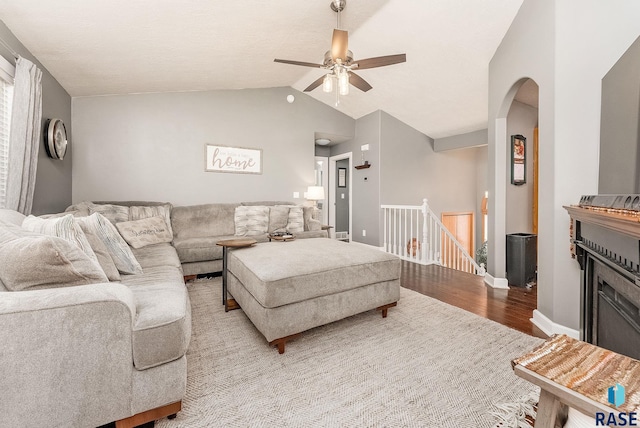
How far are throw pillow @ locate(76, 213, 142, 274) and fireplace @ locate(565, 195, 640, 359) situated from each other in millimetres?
2592

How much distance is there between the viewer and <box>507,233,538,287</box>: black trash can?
119 inches

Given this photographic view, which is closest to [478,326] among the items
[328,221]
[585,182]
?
[585,182]

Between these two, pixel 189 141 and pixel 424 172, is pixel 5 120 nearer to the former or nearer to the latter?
pixel 189 141

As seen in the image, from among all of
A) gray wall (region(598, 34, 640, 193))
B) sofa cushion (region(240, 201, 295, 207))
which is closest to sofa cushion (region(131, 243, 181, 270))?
sofa cushion (region(240, 201, 295, 207))

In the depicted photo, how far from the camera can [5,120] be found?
2.28m

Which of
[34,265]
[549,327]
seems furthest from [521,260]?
[34,265]

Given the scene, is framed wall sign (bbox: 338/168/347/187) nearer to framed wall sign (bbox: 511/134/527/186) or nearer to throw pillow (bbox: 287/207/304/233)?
throw pillow (bbox: 287/207/304/233)

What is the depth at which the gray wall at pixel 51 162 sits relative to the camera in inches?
103

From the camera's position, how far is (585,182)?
1.83 m

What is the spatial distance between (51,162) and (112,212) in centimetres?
75

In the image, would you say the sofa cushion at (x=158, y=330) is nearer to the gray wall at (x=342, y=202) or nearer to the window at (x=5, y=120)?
the window at (x=5, y=120)

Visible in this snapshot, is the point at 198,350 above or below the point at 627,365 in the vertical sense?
below

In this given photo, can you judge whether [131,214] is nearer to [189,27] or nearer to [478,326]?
[189,27]

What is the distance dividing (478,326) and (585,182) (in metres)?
1.23
